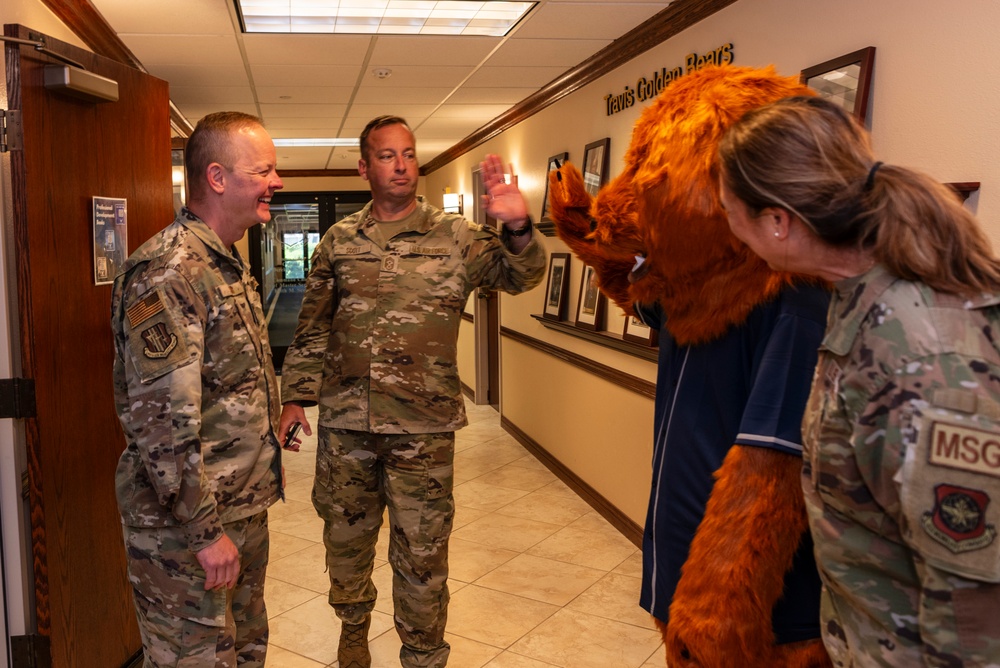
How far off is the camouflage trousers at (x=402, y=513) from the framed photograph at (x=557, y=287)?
2.74m

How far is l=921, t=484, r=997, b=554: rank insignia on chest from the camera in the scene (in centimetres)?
90

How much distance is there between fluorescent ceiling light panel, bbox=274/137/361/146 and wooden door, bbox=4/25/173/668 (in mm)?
4893

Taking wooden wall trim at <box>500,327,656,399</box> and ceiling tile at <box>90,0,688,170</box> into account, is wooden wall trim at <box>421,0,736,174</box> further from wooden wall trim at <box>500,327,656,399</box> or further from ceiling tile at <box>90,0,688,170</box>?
wooden wall trim at <box>500,327,656,399</box>

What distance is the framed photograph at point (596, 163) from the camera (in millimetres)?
4305

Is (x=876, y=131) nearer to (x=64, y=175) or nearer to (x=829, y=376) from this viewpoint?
(x=829, y=376)

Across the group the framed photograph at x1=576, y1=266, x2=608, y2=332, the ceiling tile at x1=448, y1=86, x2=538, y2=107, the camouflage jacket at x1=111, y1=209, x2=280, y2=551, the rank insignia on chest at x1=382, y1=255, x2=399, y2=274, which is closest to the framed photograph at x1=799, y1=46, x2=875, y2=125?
the rank insignia on chest at x1=382, y1=255, x2=399, y2=274

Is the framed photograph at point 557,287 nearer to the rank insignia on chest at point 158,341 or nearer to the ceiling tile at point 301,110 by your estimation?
the ceiling tile at point 301,110

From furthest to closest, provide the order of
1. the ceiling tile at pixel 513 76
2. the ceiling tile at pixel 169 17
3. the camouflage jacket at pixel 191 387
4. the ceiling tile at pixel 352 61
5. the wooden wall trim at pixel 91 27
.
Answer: the ceiling tile at pixel 513 76, the ceiling tile at pixel 352 61, the ceiling tile at pixel 169 17, the wooden wall trim at pixel 91 27, the camouflage jacket at pixel 191 387

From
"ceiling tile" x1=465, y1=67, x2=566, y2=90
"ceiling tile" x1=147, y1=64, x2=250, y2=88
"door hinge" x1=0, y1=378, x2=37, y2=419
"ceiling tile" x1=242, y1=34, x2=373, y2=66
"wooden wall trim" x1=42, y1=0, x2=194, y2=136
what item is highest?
"ceiling tile" x1=465, y1=67, x2=566, y2=90

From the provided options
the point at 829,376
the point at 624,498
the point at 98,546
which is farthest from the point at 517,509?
the point at 829,376

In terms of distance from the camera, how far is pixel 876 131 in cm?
231

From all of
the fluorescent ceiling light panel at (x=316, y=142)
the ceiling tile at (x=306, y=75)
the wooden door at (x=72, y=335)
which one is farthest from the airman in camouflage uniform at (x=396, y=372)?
the fluorescent ceiling light panel at (x=316, y=142)

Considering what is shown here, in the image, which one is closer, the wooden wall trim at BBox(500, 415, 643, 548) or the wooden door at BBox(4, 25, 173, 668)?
the wooden door at BBox(4, 25, 173, 668)

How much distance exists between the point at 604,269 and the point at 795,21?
4.74 feet
